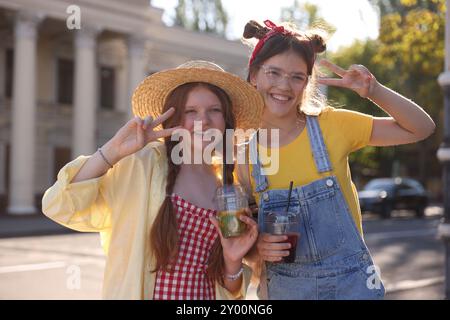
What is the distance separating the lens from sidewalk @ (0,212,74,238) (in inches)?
608

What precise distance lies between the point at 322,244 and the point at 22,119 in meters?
19.6

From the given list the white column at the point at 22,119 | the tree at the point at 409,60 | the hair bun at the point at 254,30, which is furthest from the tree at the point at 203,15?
the hair bun at the point at 254,30

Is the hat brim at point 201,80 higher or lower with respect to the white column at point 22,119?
lower

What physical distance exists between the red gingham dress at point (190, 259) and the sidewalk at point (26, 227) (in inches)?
534

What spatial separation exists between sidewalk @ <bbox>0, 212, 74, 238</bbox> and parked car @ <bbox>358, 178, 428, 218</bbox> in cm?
1166

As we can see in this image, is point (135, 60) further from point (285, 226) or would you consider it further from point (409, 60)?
point (285, 226)

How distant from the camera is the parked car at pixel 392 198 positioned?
942 inches

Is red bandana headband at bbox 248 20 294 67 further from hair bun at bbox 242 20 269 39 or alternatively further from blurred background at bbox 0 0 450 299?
blurred background at bbox 0 0 450 299

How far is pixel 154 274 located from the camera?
231cm

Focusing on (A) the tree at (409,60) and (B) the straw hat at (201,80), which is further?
(A) the tree at (409,60)

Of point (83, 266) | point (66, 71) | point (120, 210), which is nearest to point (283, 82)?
point (120, 210)

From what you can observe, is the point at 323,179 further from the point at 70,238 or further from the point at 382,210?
the point at 382,210

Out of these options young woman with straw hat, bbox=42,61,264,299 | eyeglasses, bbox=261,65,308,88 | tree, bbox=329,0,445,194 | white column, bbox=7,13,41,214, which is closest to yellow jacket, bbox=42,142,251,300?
young woman with straw hat, bbox=42,61,264,299

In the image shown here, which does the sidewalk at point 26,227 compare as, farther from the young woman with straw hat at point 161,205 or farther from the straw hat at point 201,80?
the young woman with straw hat at point 161,205
